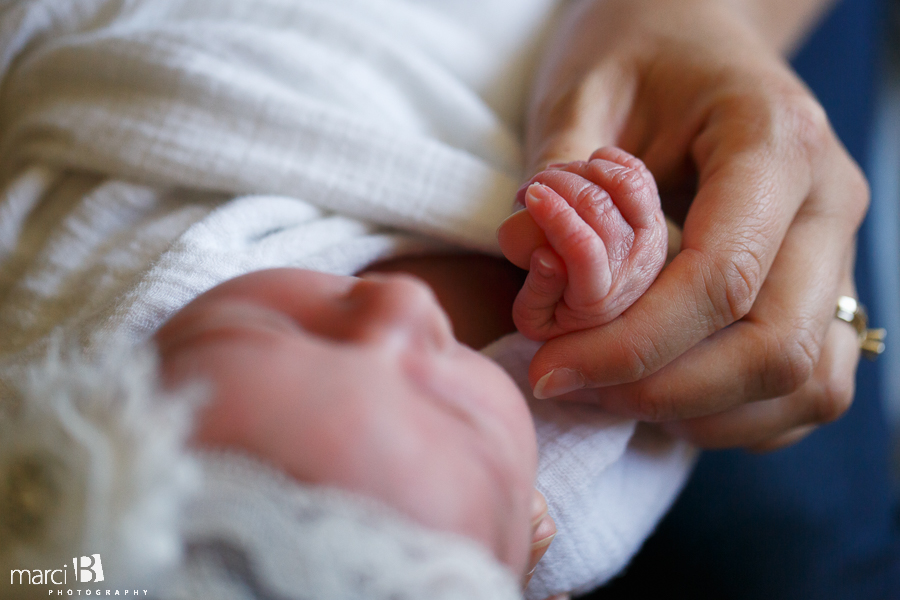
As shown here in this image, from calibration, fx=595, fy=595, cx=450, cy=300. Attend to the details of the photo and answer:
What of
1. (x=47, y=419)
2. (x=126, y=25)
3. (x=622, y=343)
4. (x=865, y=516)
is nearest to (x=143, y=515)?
(x=47, y=419)

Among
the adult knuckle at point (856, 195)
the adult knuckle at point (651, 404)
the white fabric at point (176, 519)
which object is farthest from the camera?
the adult knuckle at point (856, 195)

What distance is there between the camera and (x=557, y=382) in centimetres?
55

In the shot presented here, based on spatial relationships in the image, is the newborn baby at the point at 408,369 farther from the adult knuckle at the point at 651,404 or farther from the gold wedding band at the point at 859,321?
the gold wedding band at the point at 859,321

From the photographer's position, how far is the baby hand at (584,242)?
1.53ft

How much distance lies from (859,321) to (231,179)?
A: 811 millimetres

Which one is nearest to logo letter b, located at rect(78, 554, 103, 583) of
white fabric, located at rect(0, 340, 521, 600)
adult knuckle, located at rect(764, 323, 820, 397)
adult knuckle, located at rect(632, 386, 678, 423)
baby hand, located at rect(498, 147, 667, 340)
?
white fabric, located at rect(0, 340, 521, 600)

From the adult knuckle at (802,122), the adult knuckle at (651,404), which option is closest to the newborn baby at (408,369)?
the adult knuckle at (651,404)

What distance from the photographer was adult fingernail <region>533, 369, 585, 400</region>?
0.55 meters

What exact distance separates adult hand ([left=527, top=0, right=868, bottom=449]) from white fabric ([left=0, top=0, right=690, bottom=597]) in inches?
3.7

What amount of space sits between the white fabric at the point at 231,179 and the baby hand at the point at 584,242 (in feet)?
0.49

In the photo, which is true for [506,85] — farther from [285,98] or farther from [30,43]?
[30,43]

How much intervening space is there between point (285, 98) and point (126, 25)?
273 mm

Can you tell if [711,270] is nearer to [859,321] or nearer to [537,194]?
[537,194]

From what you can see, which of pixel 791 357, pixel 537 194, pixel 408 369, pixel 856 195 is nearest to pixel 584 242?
pixel 537 194
